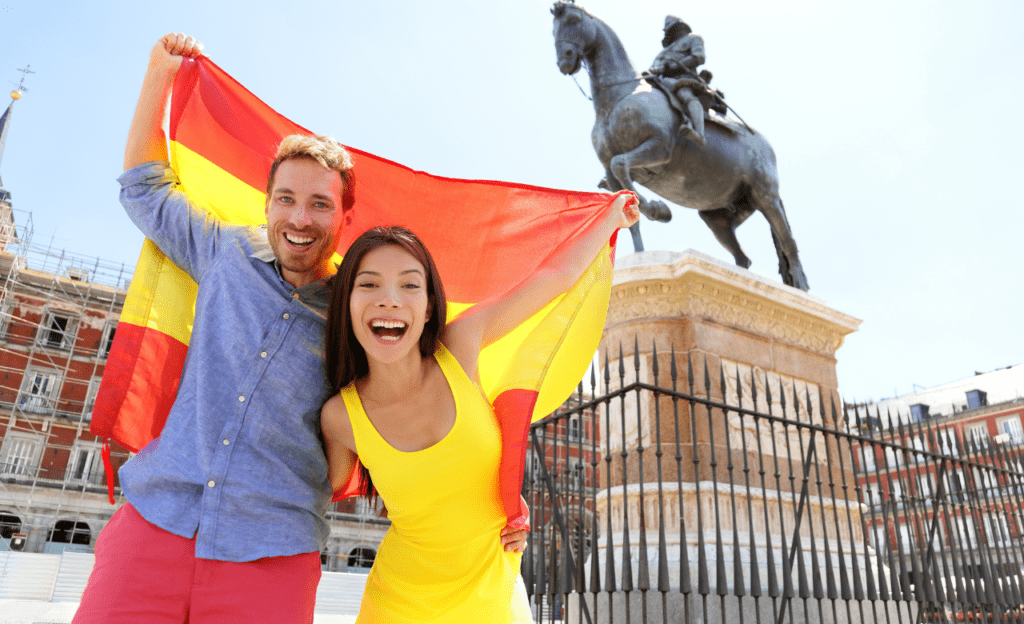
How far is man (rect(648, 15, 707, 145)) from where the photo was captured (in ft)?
20.8

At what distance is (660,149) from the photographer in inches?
243

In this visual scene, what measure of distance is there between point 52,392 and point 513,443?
125ft

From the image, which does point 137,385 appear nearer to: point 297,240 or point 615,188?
point 297,240

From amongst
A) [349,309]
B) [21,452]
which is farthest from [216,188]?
[21,452]

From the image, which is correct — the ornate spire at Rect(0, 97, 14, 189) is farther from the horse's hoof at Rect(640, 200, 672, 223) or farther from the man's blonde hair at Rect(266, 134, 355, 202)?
the man's blonde hair at Rect(266, 134, 355, 202)

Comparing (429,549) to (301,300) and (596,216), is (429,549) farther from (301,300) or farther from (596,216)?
(596,216)

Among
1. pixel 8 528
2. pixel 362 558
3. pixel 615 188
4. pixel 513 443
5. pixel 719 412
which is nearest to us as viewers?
pixel 513 443

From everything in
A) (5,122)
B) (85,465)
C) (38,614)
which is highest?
(5,122)

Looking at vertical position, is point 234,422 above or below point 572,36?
below

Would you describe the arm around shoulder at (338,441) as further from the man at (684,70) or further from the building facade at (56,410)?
the building facade at (56,410)

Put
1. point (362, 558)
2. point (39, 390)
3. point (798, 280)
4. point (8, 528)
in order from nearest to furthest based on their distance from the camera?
point (798, 280)
point (8, 528)
point (39, 390)
point (362, 558)

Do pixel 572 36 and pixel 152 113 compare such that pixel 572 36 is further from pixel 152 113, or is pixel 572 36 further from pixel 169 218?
pixel 169 218

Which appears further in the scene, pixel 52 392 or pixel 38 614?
pixel 52 392

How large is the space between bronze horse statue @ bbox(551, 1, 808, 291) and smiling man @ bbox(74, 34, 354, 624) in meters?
4.31
